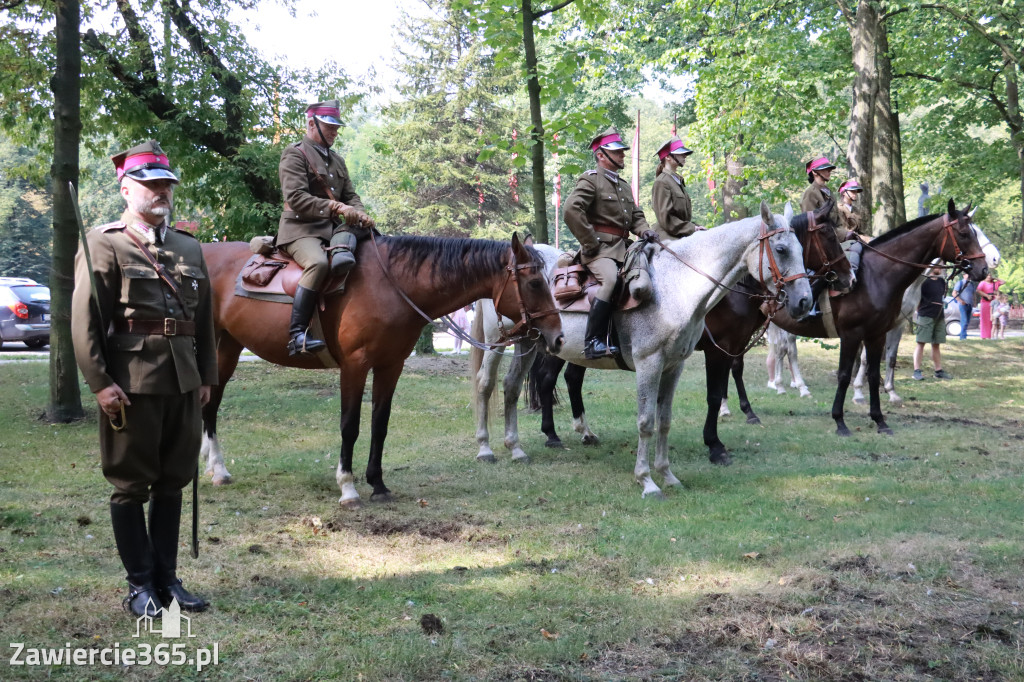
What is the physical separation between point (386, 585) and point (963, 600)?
346 cm

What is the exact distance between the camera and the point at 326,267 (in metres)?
7.07

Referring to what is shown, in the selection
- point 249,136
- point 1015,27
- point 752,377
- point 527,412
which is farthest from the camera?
point 1015,27

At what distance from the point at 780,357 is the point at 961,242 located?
425 centimetres

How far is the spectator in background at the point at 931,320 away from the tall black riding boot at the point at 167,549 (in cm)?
1376

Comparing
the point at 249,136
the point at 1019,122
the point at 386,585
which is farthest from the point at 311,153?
the point at 1019,122

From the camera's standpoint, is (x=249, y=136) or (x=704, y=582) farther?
(x=249, y=136)

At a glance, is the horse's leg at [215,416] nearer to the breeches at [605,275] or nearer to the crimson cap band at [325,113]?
the crimson cap band at [325,113]

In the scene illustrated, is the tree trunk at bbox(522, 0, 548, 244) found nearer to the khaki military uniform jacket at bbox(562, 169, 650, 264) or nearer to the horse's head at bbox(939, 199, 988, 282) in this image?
the khaki military uniform jacket at bbox(562, 169, 650, 264)

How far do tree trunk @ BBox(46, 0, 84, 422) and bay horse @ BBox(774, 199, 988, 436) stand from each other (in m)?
9.22

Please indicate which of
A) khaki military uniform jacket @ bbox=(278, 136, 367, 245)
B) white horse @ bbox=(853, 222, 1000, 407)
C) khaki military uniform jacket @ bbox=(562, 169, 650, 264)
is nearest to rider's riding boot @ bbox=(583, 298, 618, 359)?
khaki military uniform jacket @ bbox=(562, 169, 650, 264)

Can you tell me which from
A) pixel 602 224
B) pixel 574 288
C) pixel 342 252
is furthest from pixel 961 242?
pixel 342 252

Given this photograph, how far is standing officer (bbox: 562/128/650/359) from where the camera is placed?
789cm

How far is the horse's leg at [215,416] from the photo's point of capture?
7965mm

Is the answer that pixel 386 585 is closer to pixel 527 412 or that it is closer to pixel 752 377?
pixel 527 412
